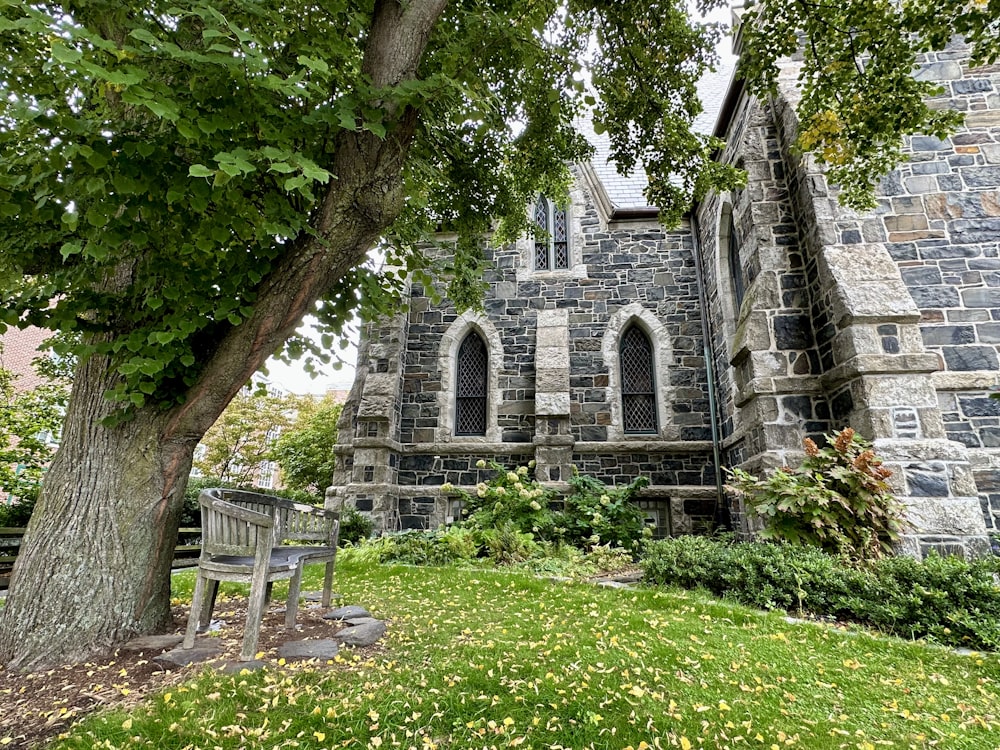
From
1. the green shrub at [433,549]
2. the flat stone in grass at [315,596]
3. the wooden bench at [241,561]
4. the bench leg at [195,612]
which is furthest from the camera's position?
the green shrub at [433,549]

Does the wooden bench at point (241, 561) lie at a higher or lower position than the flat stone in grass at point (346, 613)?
higher

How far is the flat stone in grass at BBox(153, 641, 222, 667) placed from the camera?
2.93 meters

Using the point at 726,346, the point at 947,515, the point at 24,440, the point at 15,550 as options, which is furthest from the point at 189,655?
the point at 726,346

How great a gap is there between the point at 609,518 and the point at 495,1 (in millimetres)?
7017

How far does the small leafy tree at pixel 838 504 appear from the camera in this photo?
4660mm

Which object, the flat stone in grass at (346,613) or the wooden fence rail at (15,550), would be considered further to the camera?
the wooden fence rail at (15,550)

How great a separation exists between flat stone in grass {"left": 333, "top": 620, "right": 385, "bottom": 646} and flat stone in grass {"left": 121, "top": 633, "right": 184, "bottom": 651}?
1.02 m

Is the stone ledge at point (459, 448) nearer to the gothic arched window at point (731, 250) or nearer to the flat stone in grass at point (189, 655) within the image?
the gothic arched window at point (731, 250)

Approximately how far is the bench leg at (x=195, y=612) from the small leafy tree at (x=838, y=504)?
483cm

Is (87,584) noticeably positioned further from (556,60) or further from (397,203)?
(556,60)

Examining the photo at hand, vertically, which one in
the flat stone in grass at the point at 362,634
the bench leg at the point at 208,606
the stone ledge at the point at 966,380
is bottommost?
the flat stone in grass at the point at 362,634

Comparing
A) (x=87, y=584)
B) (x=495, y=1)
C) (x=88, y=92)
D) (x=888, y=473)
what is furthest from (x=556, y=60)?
(x=87, y=584)

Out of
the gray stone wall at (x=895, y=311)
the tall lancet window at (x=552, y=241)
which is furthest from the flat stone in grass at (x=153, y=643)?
the tall lancet window at (x=552, y=241)

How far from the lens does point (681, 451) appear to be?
9234 mm
